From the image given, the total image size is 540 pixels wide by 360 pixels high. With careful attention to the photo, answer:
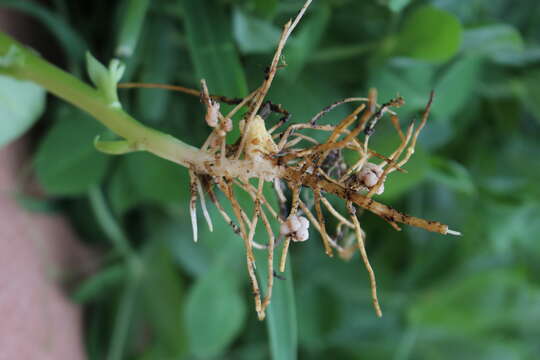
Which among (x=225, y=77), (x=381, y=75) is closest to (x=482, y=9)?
(x=381, y=75)

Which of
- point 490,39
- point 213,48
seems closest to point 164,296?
point 213,48

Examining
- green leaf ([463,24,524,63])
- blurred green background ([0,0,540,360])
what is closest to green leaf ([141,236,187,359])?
blurred green background ([0,0,540,360])

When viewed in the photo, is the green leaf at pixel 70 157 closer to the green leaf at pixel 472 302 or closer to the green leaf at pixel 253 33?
the green leaf at pixel 253 33

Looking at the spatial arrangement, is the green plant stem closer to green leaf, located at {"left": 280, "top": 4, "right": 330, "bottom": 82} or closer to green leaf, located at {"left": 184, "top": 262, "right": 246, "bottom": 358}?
green leaf, located at {"left": 280, "top": 4, "right": 330, "bottom": 82}

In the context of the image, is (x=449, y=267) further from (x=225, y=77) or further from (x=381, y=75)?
(x=225, y=77)

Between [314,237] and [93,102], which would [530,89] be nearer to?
[314,237]

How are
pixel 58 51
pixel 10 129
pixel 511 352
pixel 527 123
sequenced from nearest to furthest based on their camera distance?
1. pixel 10 129
2. pixel 58 51
3. pixel 527 123
4. pixel 511 352
